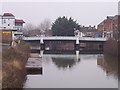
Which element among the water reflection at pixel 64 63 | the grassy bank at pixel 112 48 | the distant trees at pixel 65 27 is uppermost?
the distant trees at pixel 65 27

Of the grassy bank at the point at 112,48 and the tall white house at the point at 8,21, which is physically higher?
the tall white house at the point at 8,21

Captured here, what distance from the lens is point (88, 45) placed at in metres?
46.3

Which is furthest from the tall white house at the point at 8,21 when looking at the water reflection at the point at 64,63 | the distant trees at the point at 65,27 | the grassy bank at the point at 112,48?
the water reflection at the point at 64,63

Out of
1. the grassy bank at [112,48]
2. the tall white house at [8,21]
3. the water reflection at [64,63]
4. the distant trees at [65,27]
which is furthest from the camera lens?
the tall white house at [8,21]

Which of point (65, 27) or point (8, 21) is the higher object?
point (8, 21)

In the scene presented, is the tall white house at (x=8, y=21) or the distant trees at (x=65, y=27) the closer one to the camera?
the distant trees at (x=65, y=27)

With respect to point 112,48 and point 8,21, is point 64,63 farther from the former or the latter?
point 8,21

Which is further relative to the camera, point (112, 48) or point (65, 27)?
point (65, 27)

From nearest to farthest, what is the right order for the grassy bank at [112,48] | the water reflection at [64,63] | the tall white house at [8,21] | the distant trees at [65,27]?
1. the water reflection at [64,63]
2. the grassy bank at [112,48]
3. the distant trees at [65,27]
4. the tall white house at [8,21]

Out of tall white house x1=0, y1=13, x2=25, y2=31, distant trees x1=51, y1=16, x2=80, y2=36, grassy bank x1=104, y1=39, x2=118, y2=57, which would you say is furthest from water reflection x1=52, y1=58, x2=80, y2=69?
tall white house x1=0, y1=13, x2=25, y2=31

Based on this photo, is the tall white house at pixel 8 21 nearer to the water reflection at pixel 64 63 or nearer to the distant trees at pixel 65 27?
the distant trees at pixel 65 27

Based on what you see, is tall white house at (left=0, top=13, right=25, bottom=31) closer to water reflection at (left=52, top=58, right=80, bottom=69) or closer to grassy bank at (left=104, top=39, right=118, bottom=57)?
grassy bank at (left=104, top=39, right=118, bottom=57)

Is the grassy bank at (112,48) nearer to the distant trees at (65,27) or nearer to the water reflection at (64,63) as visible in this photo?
the water reflection at (64,63)

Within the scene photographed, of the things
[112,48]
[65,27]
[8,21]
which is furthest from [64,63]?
[8,21]
